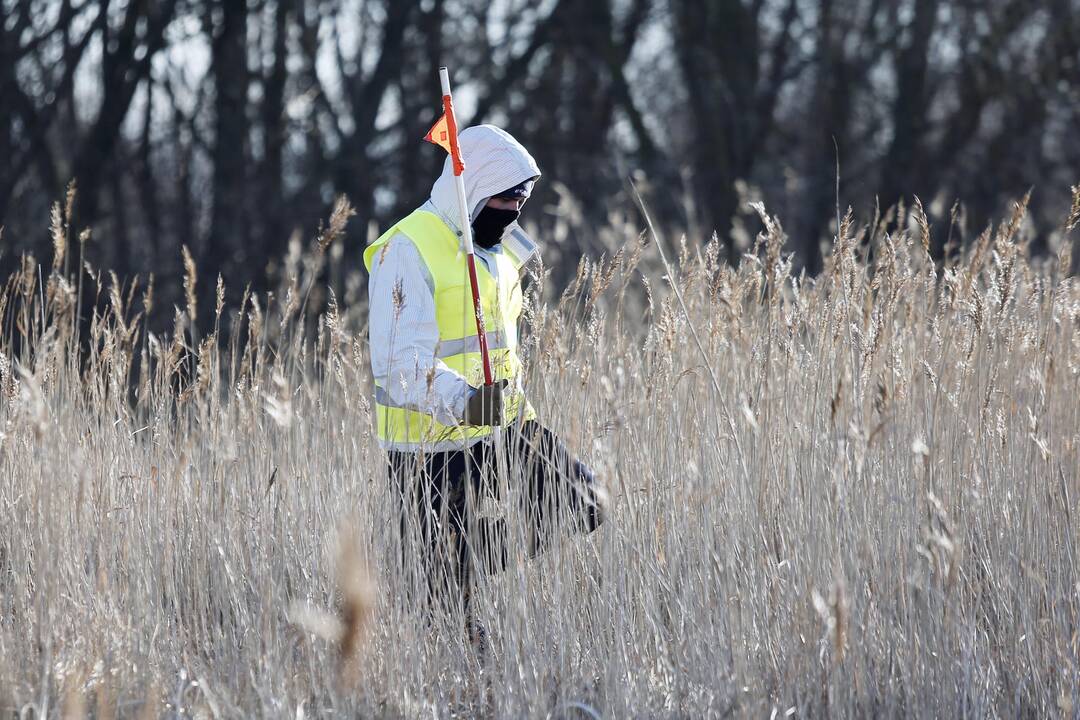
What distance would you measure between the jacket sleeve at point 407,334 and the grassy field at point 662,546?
0.14 metres

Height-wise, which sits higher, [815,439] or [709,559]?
[815,439]

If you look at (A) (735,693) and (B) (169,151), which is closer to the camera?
(A) (735,693)

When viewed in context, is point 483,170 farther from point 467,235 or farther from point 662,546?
point 662,546

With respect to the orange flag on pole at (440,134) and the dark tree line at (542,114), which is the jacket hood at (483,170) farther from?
the dark tree line at (542,114)

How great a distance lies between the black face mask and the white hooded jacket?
2cm

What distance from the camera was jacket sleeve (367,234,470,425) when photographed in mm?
2676

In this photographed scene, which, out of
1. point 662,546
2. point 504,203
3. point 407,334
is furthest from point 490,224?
point 662,546

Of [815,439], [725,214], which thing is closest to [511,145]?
[815,439]

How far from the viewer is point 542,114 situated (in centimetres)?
1125

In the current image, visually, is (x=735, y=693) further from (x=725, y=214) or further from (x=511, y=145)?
(x=725, y=214)

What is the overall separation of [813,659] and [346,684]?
4.99 ft

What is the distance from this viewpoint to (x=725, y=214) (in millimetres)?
11180

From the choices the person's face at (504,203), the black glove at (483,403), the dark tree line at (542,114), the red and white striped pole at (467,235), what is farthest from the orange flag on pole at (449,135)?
the dark tree line at (542,114)

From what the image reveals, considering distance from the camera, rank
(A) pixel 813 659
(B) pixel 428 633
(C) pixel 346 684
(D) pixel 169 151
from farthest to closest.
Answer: (D) pixel 169 151, (B) pixel 428 633, (A) pixel 813 659, (C) pixel 346 684
